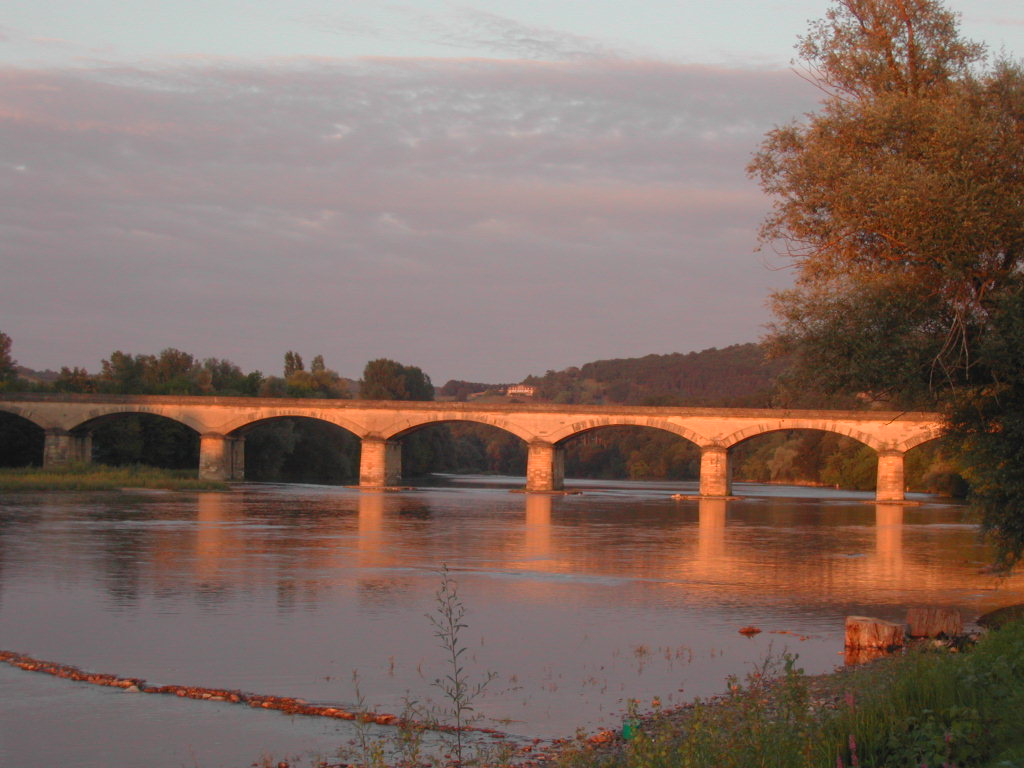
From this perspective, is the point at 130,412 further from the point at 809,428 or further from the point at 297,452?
the point at 809,428

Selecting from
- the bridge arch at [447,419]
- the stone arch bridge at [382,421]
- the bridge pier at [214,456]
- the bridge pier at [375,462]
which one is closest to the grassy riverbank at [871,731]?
the stone arch bridge at [382,421]

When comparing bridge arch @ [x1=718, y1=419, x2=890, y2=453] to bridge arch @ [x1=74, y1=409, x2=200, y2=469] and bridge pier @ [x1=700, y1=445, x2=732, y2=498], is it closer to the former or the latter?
bridge pier @ [x1=700, y1=445, x2=732, y2=498]

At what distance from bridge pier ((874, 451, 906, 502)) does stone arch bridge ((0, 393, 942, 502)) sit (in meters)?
3.02

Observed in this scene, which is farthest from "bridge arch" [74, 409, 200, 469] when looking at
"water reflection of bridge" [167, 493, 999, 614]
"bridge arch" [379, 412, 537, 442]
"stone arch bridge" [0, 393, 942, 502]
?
"water reflection of bridge" [167, 493, 999, 614]

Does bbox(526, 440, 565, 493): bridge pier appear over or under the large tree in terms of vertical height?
under

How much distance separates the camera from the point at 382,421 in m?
62.5

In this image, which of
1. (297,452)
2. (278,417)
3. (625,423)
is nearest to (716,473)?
(625,423)

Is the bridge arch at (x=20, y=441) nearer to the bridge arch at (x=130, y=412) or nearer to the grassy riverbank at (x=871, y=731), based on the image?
the bridge arch at (x=130, y=412)

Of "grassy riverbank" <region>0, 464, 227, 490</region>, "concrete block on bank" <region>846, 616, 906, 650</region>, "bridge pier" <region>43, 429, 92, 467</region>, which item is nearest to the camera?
"concrete block on bank" <region>846, 616, 906, 650</region>

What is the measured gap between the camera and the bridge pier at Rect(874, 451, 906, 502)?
55.2 metres

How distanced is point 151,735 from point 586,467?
113507 mm

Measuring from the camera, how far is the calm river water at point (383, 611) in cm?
931

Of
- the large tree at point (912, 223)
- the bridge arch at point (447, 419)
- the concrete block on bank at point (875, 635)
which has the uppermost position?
the large tree at point (912, 223)

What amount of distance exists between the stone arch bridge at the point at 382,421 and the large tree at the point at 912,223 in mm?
42767
